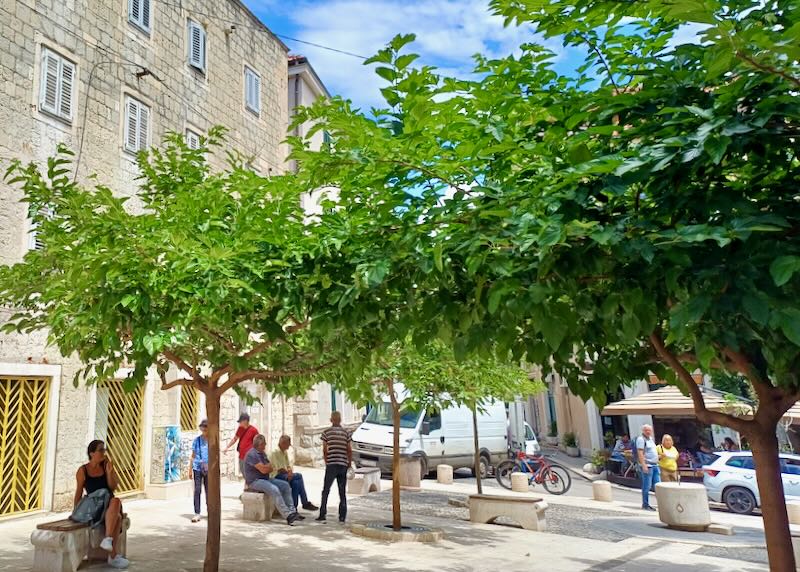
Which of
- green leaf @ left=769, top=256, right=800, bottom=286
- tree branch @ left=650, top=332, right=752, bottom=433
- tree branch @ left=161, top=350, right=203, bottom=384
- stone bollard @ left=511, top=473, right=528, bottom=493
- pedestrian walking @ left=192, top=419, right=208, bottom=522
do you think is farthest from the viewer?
stone bollard @ left=511, top=473, right=528, bottom=493

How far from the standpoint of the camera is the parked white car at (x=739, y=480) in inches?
539

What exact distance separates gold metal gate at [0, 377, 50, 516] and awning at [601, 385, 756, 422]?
12.2 m

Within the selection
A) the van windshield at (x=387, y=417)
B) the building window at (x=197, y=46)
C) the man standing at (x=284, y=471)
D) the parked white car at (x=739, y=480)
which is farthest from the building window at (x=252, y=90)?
the parked white car at (x=739, y=480)

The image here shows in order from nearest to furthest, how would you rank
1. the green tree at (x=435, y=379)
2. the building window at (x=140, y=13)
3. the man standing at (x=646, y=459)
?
the green tree at (x=435, y=379), the man standing at (x=646, y=459), the building window at (x=140, y=13)

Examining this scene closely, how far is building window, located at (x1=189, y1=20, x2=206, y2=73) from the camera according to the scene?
1515 centimetres

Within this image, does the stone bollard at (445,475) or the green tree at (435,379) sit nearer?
the green tree at (435,379)

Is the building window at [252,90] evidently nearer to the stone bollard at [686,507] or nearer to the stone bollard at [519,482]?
the stone bollard at [519,482]

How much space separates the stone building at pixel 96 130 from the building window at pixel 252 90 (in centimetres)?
18

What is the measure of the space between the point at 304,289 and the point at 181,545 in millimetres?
5679

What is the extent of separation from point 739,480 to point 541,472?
15.6 ft

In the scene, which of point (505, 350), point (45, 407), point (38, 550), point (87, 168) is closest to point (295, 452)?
point (45, 407)

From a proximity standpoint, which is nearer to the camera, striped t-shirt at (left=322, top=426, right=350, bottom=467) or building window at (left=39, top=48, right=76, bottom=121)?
striped t-shirt at (left=322, top=426, right=350, bottom=467)

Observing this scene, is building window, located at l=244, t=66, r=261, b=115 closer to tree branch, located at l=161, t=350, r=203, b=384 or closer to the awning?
tree branch, located at l=161, t=350, r=203, b=384

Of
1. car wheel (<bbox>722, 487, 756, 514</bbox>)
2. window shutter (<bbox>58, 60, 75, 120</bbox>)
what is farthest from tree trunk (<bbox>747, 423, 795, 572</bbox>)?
car wheel (<bbox>722, 487, 756, 514</bbox>)
